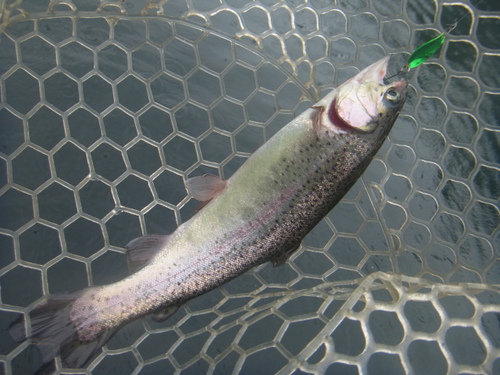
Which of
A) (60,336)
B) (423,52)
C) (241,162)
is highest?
(423,52)

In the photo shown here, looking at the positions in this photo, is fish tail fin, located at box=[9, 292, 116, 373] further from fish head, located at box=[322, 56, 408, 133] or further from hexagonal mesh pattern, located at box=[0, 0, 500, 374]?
fish head, located at box=[322, 56, 408, 133]

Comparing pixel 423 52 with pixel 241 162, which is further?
pixel 241 162

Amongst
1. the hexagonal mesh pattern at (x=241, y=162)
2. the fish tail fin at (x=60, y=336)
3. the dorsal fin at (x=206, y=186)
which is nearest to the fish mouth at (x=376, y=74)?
the dorsal fin at (x=206, y=186)

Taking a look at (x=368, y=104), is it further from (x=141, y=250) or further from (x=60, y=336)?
(x=60, y=336)

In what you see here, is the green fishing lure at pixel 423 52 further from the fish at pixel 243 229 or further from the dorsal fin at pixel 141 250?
the dorsal fin at pixel 141 250

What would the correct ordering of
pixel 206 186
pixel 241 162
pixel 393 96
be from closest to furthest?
pixel 393 96, pixel 206 186, pixel 241 162

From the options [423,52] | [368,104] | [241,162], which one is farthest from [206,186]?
[423,52]

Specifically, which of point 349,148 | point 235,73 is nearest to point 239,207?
point 349,148

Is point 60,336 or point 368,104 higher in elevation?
point 368,104
